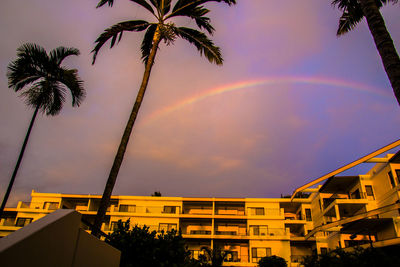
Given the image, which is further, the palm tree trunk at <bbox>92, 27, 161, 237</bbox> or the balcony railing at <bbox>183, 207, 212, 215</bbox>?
the balcony railing at <bbox>183, 207, 212, 215</bbox>

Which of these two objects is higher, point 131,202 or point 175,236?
point 131,202

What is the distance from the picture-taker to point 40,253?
3129mm

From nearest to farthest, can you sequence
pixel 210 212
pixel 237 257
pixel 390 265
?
pixel 390 265 < pixel 237 257 < pixel 210 212

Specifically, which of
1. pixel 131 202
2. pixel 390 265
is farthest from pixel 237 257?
pixel 390 265

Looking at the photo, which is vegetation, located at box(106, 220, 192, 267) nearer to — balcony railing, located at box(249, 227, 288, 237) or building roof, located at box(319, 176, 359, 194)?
building roof, located at box(319, 176, 359, 194)

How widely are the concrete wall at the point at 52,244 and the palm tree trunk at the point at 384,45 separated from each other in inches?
270

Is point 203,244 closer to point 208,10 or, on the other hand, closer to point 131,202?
point 131,202

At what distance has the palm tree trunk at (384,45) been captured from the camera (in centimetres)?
654

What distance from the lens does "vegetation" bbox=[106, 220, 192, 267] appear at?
805 centimetres

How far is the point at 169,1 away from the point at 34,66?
8.01 meters

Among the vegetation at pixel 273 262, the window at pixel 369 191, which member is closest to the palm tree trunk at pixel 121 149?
the vegetation at pixel 273 262

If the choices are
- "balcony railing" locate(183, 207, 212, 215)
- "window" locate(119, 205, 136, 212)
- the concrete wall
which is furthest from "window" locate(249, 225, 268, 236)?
the concrete wall

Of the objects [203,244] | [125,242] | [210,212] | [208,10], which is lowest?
[125,242]

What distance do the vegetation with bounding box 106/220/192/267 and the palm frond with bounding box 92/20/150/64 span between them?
8859mm
